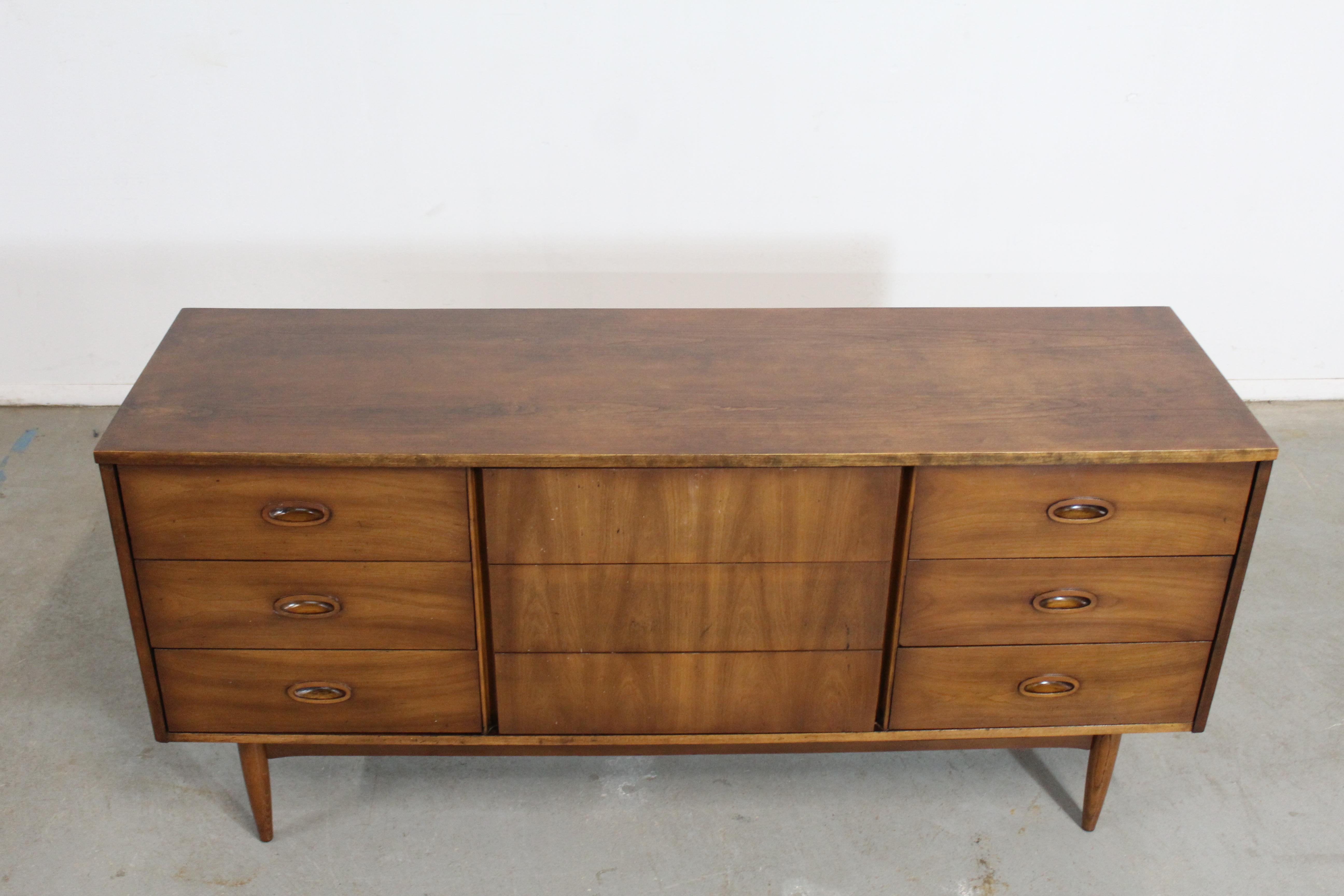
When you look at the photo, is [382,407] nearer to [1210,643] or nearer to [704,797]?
[704,797]

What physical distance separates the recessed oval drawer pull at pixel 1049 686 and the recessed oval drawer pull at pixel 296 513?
1.11m

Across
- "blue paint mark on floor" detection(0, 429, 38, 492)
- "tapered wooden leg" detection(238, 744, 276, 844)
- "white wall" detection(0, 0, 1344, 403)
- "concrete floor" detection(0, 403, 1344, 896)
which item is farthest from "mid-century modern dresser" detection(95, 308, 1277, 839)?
"blue paint mark on floor" detection(0, 429, 38, 492)

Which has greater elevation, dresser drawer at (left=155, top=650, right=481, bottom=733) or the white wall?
the white wall

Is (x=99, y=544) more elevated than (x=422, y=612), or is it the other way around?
(x=422, y=612)

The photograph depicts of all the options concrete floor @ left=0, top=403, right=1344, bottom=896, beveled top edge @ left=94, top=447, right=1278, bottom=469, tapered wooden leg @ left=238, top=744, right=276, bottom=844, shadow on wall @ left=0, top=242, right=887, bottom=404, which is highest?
beveled top edge @ left=94, top=447, right=1278, bottom=469

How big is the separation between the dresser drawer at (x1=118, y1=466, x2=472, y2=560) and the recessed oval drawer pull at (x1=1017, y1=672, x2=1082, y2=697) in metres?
0.90

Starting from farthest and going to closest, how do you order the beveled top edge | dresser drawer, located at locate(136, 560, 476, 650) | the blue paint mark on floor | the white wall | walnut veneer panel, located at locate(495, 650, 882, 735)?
the blue paint mark on floor, the white wall, walnut veneer panel, located at locate(495, 650, 882, 735), dresser drawer, located at locate(136, 560, 476, 650), the beveled top edge

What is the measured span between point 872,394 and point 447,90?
1402 mm

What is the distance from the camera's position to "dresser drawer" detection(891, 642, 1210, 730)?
198cm

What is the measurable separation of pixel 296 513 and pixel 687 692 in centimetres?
66

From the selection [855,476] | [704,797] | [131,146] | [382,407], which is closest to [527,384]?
[382,407]

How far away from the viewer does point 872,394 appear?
1961mm

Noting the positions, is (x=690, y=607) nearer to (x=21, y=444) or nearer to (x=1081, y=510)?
(x=1081, y=510)

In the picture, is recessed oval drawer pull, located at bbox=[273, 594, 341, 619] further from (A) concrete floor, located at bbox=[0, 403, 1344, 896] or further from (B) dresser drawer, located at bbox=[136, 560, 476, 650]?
(A) concrete floor, located at bbox=[0, 403, 1344, 896]
